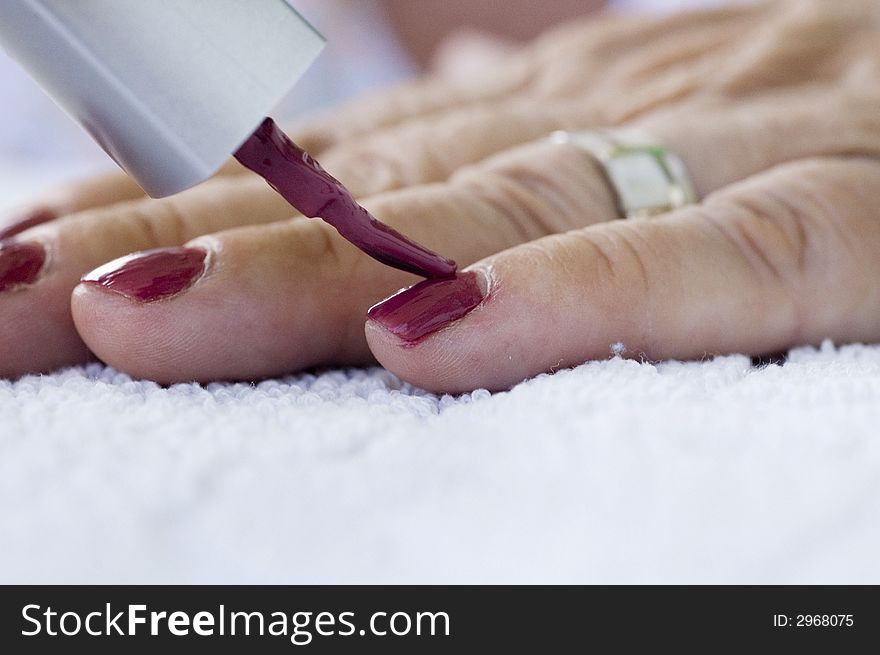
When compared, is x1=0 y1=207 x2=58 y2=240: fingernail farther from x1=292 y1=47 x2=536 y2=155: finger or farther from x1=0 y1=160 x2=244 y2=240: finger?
x1=292 y1=47 x2=536 y2=155: finger

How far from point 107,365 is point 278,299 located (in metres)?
0.07

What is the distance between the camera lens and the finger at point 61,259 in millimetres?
347

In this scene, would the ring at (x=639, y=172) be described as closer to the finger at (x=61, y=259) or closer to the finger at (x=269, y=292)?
the finger at (x=269, y=292)

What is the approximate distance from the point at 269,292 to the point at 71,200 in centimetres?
21

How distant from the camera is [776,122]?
559 mm

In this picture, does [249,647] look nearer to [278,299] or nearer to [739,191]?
[278,299]

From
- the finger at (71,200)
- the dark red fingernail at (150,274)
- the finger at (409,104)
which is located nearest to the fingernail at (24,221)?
the finger at (71,200)

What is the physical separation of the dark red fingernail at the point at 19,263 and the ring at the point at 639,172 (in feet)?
0.90

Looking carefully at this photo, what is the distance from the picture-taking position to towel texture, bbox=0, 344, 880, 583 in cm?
22

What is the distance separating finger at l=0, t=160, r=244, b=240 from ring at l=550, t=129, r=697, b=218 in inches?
10.0

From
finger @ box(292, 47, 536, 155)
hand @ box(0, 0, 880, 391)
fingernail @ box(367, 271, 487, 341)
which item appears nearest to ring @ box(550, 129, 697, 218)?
hand @ box(0, 0, 880, 391)

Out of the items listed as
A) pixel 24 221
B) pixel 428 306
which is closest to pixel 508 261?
pixel 428 306

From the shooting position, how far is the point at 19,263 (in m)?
0.36

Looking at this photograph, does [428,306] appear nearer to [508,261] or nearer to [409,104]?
[508,261]
